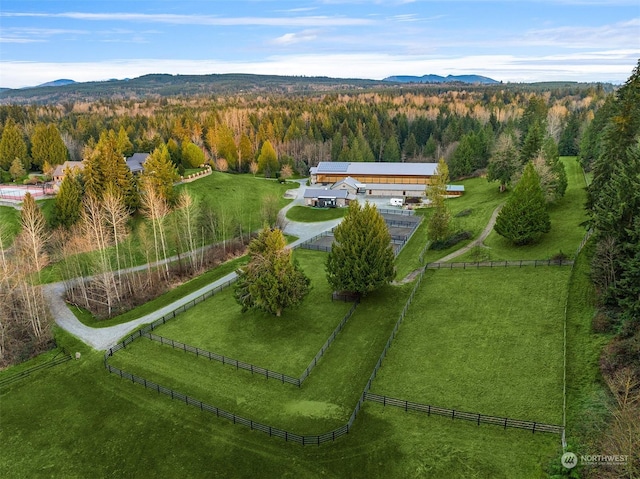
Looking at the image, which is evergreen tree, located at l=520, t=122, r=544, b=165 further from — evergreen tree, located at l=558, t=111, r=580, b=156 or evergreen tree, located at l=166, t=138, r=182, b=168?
evergreen tree, located at l=166, t=138, r=182, b=168

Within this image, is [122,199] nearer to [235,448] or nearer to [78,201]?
[78,201]

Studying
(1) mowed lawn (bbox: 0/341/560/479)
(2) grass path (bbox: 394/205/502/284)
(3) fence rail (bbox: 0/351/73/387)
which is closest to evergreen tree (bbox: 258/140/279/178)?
(2) grass path (bbox: 394/205/502/284)

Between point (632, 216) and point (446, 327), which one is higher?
point (632, 216)

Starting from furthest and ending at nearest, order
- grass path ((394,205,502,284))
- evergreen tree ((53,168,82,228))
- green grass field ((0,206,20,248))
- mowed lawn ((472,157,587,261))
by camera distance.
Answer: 1. evergreen tree ((53,168,82,228))
2. green grass field ((0,206,20,248))
3. grass path ((394,205,502,284))
4. mowed lawn ((472,157,587,261))

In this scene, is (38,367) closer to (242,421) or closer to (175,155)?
(242,421)

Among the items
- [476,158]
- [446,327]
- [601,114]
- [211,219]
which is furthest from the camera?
[476,158]

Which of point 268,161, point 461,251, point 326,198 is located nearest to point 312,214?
point 326,198

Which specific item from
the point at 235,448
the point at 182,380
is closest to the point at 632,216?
the point at 235,448
